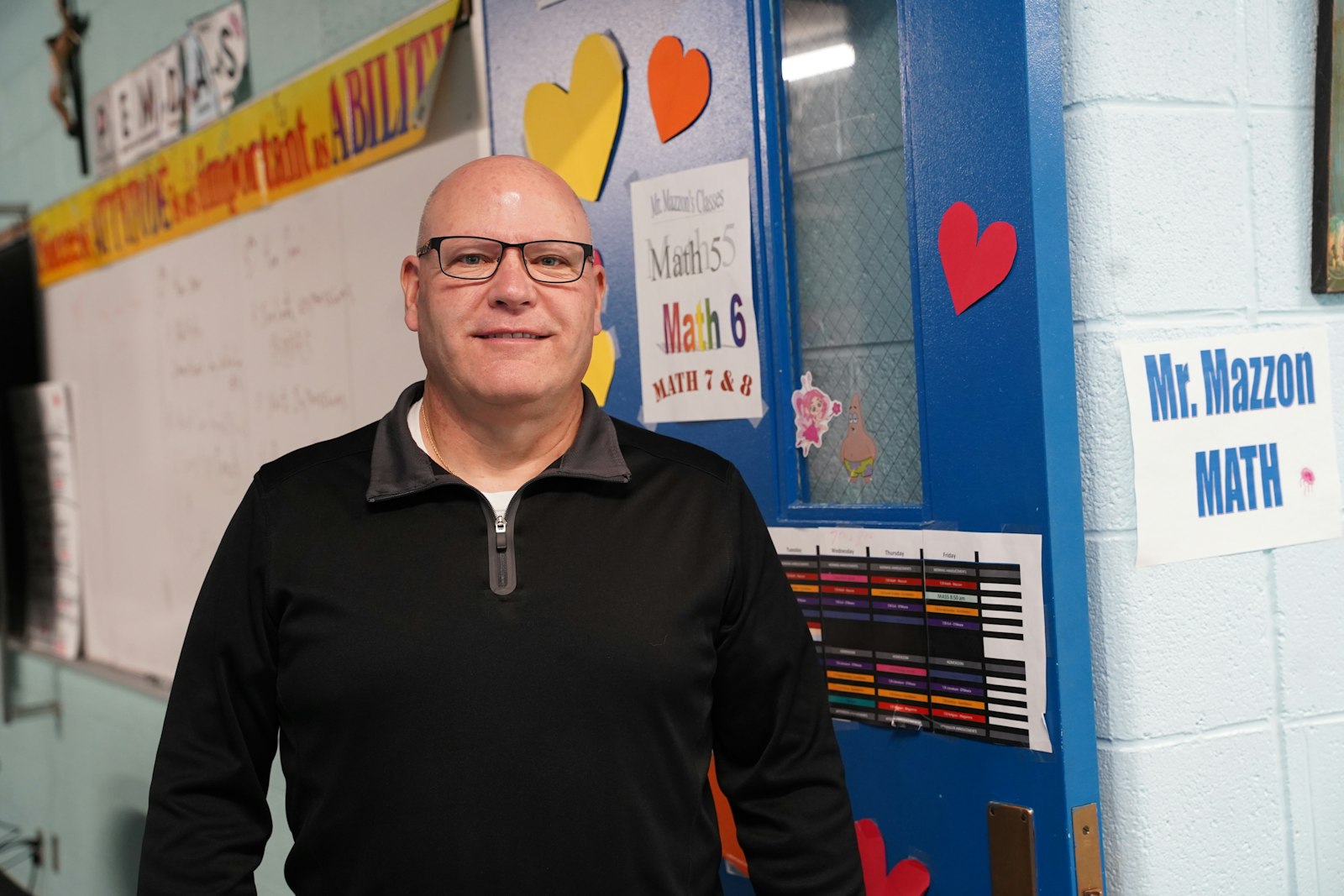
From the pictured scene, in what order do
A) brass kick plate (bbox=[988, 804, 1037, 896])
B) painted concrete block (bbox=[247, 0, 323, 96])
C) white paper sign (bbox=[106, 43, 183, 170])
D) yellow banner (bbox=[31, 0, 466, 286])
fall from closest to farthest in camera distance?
brass kick plate (bbox=[988, 804, 1037, 896]) < yellow banner (bbox=[31, 0, 466, 286]) < painted concrete block (bbox=[247, 0, 323, 96]) < white paper sign (bbox=[106, 43, 183, 170])

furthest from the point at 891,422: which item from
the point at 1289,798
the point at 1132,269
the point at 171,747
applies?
the point at 171,747

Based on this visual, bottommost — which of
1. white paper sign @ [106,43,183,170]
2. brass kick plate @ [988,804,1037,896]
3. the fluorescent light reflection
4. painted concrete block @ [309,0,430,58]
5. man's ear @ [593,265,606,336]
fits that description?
brass kick plate @ [988,804,1037,896]

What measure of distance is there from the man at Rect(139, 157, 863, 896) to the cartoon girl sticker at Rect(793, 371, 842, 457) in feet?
0.72

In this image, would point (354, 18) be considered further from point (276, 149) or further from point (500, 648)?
point (500, 648)

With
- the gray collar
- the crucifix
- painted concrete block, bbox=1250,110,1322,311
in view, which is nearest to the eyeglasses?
the gray collar

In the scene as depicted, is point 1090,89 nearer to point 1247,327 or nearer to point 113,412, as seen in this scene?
point 1247,327

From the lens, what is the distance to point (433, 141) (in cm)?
229

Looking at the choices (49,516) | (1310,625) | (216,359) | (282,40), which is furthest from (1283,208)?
(49,516)

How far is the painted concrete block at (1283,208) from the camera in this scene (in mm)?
1410

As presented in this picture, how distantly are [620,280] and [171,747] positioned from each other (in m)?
0.85

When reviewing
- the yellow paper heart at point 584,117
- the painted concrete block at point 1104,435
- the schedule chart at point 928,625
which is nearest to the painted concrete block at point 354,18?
the yellow paper heart at point 584,117

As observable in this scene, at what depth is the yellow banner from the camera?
2330 mm

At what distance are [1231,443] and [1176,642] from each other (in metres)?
0.24

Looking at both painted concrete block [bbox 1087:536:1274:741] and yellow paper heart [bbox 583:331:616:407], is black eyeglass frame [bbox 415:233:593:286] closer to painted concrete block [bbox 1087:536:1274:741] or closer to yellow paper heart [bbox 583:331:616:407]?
yellow paper heart [bbox 583:331:616:407]
